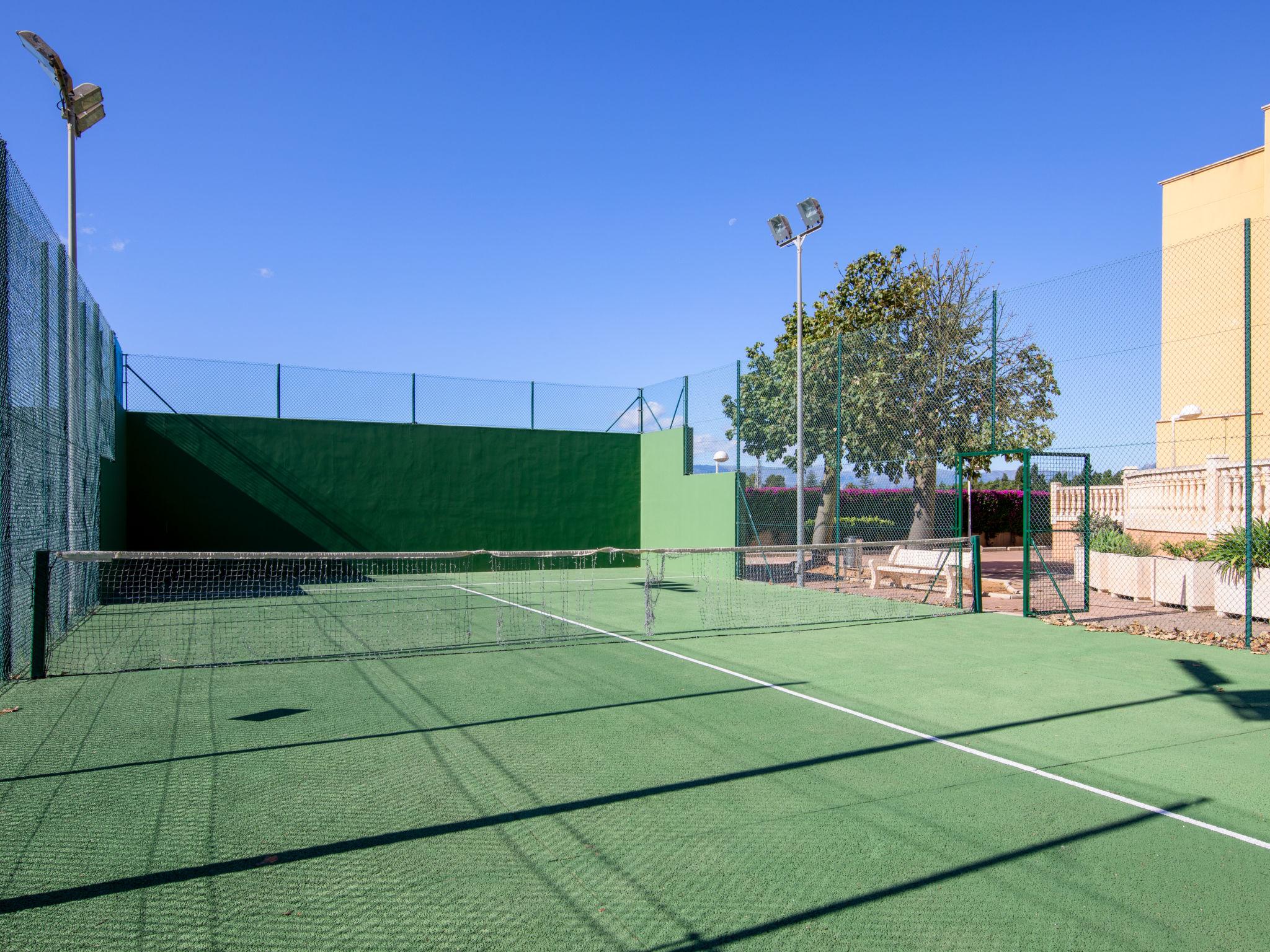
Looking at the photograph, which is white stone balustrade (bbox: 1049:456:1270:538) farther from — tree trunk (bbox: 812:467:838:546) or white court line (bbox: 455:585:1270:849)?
white court line (bbox: 455:585:1270:849)

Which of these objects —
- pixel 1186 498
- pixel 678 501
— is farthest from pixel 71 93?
pixel 1186 498

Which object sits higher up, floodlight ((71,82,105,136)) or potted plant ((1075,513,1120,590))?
floodlight ((71,82,105,136))

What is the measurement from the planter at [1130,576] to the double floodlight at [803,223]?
276 inches

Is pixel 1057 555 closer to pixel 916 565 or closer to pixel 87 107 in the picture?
pixel 916 565

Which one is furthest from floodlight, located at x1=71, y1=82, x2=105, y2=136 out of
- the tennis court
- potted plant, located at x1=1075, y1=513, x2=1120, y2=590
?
potted plant, located at x1=1075, y1=513, x2=1120, y2=590

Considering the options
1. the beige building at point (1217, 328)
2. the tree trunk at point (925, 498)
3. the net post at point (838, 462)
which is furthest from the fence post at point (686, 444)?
the beige building at point (1217, 328)

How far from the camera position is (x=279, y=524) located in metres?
Result: 17.6

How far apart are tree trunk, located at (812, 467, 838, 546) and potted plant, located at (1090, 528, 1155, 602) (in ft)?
13.8

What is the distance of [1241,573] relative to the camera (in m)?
10.2

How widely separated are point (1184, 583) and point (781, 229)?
8.28 m

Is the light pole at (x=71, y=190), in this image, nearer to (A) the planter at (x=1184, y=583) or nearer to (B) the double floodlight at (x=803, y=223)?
(B) the double floodlight at (x=803, y=223)

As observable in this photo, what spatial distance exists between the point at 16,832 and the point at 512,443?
54.0 ft

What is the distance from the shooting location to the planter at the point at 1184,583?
10.8 metres

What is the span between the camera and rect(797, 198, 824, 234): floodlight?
45.1ft
